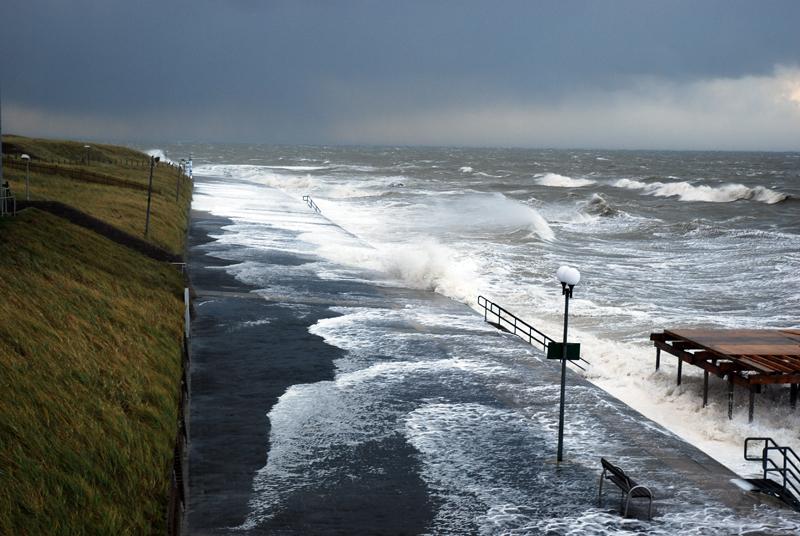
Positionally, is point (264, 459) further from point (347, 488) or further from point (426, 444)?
point (426, 444)

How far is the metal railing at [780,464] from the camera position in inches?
614

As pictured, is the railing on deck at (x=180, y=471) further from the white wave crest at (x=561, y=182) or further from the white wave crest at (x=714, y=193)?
the white wave crest at (x=561, y=182)

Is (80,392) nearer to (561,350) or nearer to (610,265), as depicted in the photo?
(561,350)

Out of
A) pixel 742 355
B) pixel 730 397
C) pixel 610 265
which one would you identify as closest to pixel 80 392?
pixel 730 397

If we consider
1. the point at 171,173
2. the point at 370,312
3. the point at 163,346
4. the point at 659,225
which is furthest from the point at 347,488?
the point at 171,173

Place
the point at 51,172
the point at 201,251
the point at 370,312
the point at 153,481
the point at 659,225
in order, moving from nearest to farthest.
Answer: the point at 153,481, the point at 370,312, the point at 201,251, the point at 51,172, the point at 659,225

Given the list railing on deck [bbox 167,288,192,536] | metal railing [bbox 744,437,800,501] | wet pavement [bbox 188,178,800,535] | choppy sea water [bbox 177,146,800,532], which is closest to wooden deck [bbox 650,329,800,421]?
choppy sea water [bbox 177,146,800,532]

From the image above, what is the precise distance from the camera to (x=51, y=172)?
60.0 m

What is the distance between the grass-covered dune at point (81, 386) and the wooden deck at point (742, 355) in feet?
41.1

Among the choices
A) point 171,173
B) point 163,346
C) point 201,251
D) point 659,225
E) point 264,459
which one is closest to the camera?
point 264,459

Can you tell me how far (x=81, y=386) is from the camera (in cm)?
1684

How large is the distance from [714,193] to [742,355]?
95.5 m

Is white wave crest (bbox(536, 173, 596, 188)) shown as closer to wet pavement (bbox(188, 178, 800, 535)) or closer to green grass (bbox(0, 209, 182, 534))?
wet pavement (bbox(188, 178, 800, 535))

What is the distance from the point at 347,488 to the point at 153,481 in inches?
132
